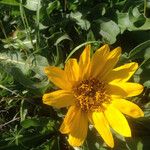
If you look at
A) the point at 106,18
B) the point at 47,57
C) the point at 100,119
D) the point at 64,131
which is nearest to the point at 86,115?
the point at 100,119

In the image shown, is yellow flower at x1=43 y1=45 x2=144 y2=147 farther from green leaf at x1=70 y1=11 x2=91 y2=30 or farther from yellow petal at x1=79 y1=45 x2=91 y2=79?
green leaf at x1=70 y1=11 x2=91 y2=30

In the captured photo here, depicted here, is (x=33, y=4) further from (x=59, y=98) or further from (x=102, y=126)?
(x=102, y=126)

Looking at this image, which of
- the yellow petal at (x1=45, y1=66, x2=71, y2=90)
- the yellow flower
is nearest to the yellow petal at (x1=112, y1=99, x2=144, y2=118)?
the yellow flower

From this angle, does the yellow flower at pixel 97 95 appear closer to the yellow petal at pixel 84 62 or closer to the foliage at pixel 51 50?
the yellow petal at pixel 84 62

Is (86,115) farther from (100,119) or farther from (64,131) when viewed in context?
(64,131)

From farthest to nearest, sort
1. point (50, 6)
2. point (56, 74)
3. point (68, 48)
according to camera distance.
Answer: point (68, 48) → point (50, 6) → point (56, 74)

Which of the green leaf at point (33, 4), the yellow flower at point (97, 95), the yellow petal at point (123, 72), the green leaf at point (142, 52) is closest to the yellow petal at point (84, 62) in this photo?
the yellow flower at point (97, 95)
